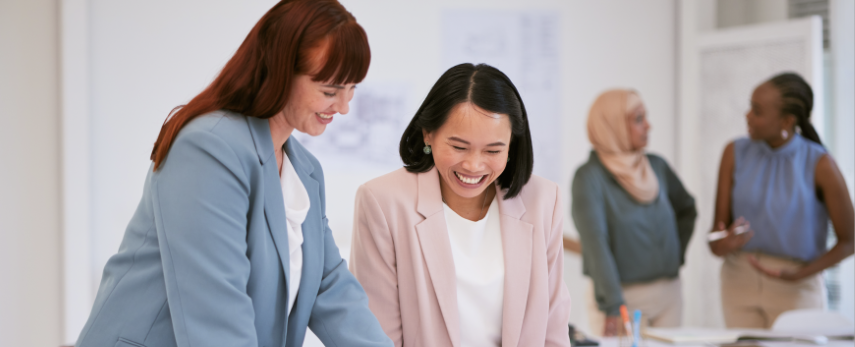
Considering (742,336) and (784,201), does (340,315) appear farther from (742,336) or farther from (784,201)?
(784,201)

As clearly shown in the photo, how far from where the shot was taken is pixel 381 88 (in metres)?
4.23

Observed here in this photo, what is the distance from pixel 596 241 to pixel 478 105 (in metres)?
1.88

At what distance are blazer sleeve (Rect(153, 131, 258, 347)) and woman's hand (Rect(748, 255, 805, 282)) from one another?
10.1 ft

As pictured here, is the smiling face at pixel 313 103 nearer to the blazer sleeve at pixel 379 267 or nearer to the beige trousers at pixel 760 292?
the blazer sleeve at pixel 379 267

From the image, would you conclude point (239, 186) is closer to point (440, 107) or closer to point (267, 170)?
point (267, 170)

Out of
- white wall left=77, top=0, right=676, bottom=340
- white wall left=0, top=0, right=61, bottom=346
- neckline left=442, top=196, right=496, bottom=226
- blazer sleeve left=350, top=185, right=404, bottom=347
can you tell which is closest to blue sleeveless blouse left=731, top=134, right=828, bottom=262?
white wall left=77, top=0, right=676, bottom=340

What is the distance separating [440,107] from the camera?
5.03ft

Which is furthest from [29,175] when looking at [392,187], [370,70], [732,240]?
[732,240]

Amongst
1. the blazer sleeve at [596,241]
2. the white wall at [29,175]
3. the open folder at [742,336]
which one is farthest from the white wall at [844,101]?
the white wall at [29,175]

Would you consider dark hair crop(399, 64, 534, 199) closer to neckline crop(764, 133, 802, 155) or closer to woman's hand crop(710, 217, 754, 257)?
woman's hand crop(710, 217, 754, 257)

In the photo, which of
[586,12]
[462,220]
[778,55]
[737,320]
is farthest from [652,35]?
[462,220]

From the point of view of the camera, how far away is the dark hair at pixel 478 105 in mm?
1513

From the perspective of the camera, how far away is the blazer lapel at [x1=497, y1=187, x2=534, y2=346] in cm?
154

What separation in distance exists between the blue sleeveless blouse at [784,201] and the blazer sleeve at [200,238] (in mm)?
3128
